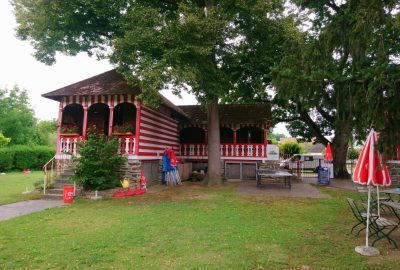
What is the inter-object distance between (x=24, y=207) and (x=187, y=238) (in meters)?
6.67

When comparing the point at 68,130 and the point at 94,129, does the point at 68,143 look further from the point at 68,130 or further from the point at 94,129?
the point at 94,129

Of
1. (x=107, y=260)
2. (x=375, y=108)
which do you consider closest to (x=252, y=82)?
(x=375, y=108)

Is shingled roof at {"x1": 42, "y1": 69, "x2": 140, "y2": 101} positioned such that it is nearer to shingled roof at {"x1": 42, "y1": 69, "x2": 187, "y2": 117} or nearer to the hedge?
shingled roof at {"x1": 42, "y1": 69, "x2": 187, "y2": 117}

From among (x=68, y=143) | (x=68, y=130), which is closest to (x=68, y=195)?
(x=68, y=143)

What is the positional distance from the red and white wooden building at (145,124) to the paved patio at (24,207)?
8.26ft

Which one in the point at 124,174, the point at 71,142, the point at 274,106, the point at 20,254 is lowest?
the point at 20,254

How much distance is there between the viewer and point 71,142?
14125 mm

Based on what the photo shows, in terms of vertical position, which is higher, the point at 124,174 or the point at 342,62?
the point at 342,62

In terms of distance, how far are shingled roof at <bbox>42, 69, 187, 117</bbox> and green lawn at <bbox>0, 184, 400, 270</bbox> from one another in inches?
233

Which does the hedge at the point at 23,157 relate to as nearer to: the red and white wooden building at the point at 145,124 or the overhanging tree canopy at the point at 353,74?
→ the red and white wooden building at the point at 145,124

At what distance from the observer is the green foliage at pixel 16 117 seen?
38.3 meters

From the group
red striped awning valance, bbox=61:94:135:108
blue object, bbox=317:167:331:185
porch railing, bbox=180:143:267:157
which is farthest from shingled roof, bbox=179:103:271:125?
red striped awning valance, bbox=61:94:135:108

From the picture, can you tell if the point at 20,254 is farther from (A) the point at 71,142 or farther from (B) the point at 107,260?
(A) the point at 71,142

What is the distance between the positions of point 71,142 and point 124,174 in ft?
10.3
